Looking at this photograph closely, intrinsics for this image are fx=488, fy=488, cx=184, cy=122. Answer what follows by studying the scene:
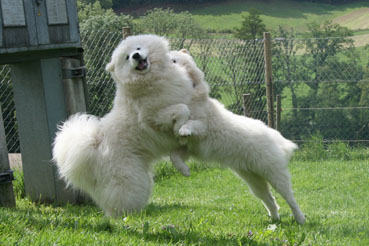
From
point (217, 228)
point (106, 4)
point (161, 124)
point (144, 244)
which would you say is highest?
point (106, 4)

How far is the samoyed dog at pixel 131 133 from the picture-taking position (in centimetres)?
464

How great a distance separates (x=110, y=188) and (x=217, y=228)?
1171 mm

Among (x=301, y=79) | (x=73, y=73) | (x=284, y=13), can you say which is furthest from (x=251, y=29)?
(x=284, y=13)

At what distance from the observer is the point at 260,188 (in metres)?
5.03

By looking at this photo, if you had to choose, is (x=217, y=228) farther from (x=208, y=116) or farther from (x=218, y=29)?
(x=218, y=29)

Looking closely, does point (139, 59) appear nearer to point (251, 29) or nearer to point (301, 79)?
point (301, 79)

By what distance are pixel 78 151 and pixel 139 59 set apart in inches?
42.4

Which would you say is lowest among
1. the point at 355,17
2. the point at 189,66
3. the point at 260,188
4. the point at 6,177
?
the point at 260,188

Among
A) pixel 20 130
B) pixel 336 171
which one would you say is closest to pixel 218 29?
pixel 336 171

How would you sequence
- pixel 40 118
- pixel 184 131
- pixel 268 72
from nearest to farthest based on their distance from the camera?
pixel 184 131
pixel 40 118
pixel 268 72

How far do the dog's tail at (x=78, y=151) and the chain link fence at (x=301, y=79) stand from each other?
148 inches

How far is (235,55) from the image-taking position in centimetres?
971

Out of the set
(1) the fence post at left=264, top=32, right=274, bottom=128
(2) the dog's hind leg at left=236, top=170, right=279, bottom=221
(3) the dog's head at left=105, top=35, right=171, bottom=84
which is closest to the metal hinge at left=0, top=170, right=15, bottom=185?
(3) the dog's head at left=105, top=35, right=171, bottom=84

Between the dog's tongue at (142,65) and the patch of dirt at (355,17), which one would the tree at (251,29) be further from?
the dog's tongue at (142,65)
